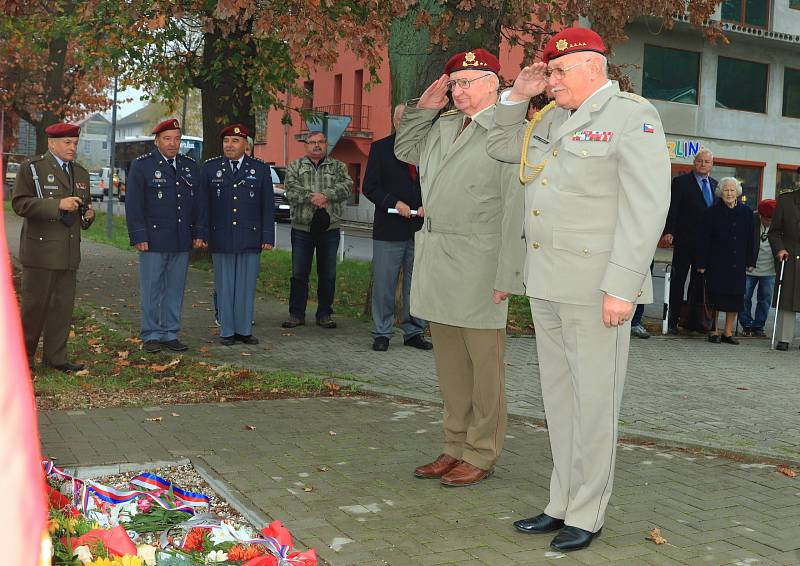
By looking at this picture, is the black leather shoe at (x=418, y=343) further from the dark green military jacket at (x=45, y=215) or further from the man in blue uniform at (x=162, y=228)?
the dark green military jacket at (x=45, y=215)

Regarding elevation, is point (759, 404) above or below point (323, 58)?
below

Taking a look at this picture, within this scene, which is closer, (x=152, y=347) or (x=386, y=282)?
(x=152, y=347)

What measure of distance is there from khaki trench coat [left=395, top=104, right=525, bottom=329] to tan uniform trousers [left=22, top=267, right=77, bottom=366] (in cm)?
398

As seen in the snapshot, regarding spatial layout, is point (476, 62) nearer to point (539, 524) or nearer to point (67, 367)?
point (539, 524)

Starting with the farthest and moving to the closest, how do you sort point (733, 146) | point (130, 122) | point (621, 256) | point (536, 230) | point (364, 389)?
point (130, 122), point (733, 146), point (364, 389), point (536, 230), point (621, 256)

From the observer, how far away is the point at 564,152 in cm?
444

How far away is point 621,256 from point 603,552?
4.14 ft

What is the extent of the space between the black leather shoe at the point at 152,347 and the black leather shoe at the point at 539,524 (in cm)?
559

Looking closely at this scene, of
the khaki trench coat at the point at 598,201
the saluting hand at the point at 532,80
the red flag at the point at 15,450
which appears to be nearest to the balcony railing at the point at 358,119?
the saluting hand at the point at 532,80

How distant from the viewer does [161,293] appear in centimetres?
973

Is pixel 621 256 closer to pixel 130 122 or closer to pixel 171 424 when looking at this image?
pixel 171 424

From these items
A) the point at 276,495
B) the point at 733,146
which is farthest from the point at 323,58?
the point at 733,146

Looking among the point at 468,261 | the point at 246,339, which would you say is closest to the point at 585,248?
the point at 468,261

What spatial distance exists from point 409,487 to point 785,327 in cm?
815
